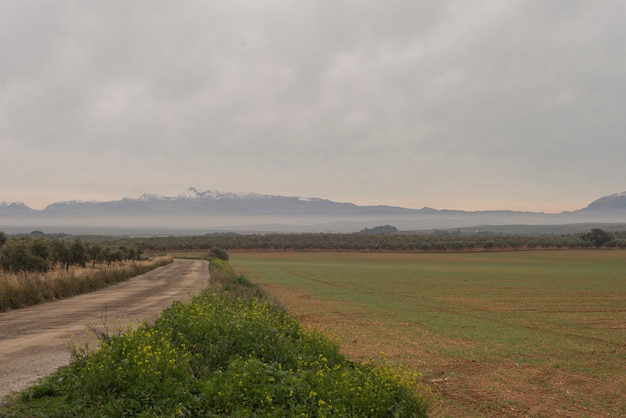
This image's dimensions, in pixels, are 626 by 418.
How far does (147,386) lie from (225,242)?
496 ft

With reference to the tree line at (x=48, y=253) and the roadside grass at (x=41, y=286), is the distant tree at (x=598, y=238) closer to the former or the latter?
the tree line at (x=48, y=253)

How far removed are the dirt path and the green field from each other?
8455 mm

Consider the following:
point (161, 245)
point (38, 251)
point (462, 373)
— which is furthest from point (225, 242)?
point (462, 373)

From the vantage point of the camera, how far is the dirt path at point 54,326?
10633 mm

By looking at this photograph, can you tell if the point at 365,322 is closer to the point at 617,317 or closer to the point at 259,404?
the point at 617,317

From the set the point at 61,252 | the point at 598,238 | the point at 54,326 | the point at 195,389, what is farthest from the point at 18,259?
the point at 598,238

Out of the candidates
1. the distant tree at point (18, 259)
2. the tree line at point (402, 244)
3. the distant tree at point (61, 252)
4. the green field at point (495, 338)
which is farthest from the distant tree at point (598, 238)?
the distant tree at point (18, 259)

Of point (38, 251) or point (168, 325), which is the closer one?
point (168, 325)

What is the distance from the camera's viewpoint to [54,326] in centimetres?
1683

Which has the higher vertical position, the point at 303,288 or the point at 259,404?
the point at 259,404

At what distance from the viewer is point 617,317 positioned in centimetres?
2742

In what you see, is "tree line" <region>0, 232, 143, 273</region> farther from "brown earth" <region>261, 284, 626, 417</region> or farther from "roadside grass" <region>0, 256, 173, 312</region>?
"brown earth" <region>261, 284, 626, 417</region>

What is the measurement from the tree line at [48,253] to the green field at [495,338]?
22.2 meters

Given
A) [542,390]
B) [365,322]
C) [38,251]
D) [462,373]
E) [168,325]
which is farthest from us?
[38,251]
